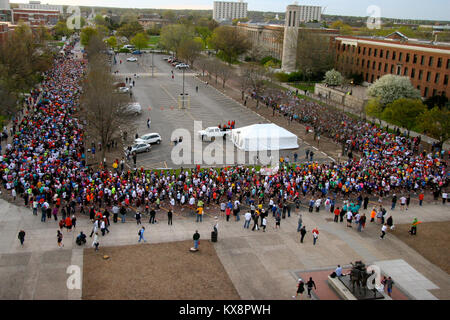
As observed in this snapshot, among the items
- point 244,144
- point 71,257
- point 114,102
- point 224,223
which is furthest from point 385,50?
point 71,257

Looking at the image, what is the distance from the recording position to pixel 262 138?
34.8 metres

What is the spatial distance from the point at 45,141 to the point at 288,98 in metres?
32.8

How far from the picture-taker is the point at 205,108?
51.4 metres

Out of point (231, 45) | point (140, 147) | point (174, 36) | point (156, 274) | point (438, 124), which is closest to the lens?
point (156, 274)

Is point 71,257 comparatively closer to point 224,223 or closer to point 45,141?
point 224,223

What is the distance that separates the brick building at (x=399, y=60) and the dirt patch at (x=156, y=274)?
43.2 meters

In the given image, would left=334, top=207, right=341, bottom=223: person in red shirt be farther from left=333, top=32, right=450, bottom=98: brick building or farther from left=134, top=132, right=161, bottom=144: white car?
left=333, top=32, right=450, bottom=98: brick building

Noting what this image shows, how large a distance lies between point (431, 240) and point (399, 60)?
42667 mm

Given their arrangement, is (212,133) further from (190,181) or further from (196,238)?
(196,238)

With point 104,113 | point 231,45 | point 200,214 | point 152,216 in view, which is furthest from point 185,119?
point 231,45

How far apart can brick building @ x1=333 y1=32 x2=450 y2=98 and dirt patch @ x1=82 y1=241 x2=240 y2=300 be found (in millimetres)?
43245

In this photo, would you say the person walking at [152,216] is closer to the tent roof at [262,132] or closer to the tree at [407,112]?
the tent roof at [262,132]

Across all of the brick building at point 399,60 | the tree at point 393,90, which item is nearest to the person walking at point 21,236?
the tree at point 393,90

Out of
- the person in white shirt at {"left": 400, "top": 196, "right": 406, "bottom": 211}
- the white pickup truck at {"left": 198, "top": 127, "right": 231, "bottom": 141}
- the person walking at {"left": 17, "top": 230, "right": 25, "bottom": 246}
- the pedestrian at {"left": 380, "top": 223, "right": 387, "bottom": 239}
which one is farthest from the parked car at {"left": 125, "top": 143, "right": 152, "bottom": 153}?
the pedestrian at {"left": 380, "top": 223, "right": 387, "bottom": 239}
